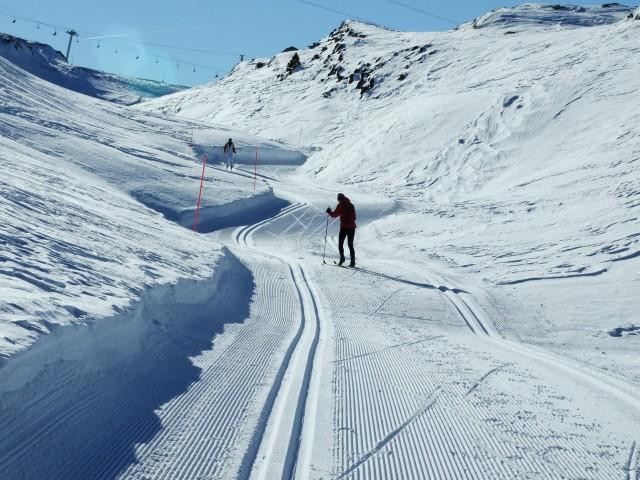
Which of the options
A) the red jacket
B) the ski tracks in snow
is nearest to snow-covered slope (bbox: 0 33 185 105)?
the red jacket

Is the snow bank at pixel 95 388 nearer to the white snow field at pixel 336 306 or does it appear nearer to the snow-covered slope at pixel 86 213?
the white snow field at pixel 336 306

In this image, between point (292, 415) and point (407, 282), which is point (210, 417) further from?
point (407, 282)

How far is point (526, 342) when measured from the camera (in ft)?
27.8

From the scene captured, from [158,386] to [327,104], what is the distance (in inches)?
1993

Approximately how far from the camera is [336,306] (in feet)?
30.2

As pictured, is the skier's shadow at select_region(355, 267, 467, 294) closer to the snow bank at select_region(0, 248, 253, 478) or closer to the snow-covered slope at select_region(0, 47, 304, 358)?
the snow-covered slope at select_region(0, 47, 304, 358)

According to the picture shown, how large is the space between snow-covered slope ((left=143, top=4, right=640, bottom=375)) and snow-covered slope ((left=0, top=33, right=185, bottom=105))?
146ft

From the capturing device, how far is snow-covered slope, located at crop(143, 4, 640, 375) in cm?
1047

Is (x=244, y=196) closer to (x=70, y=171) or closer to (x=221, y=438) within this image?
(x=70, y=171)

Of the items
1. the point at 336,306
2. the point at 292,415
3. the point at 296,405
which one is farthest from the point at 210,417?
the point at 336,306

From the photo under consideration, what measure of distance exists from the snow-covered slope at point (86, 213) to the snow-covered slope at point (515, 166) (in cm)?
521

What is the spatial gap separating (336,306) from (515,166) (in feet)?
47.3

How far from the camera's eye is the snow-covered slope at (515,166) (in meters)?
10.5

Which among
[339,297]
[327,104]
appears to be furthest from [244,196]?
[327,104]
